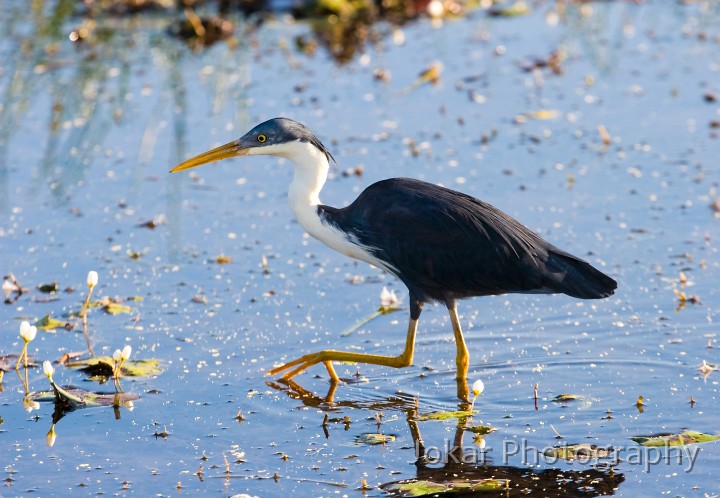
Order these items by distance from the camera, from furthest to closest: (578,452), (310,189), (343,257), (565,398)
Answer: (343,257) < (310,189) < (565,398) < (578,452)

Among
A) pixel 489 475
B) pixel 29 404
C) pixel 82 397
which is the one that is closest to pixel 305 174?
pixel 82 397

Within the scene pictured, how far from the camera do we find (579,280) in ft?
22.8

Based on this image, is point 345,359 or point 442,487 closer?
point 442,487

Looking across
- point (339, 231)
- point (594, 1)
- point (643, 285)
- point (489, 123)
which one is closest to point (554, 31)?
point (594, 1)

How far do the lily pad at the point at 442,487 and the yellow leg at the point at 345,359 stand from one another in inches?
53.5

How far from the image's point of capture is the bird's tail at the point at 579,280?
6945mm

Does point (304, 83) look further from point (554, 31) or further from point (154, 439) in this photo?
point (154, 439)

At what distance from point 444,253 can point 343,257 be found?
2195 millimetres

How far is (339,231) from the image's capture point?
7281 millimetres

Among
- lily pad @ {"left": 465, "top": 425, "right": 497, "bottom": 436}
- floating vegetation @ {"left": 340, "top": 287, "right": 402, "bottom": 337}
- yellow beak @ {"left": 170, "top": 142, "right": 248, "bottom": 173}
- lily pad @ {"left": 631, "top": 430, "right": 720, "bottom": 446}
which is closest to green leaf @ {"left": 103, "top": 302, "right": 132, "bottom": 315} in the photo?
yellow beak @ {"left": 170, "top": 142, "right": 248, "bottom": 173}

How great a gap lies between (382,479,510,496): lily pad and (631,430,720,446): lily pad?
2.78 feet

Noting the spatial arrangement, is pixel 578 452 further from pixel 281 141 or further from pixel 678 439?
pixel 281 141

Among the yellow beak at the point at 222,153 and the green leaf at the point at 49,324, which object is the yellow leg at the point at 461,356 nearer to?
the yellow beak at the point at 222,153

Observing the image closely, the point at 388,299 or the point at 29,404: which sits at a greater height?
the point at 388,299
